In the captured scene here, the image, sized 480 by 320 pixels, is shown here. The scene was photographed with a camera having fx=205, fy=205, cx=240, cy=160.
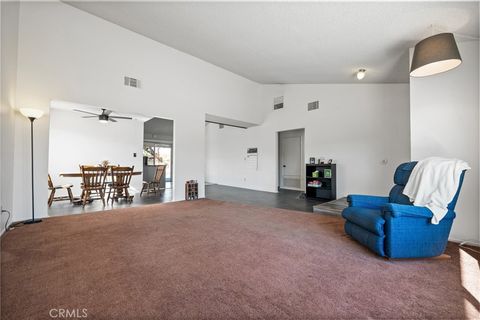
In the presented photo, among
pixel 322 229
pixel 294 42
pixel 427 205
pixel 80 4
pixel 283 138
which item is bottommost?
pixel 322 229

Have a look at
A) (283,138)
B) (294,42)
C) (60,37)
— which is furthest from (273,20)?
(283,138)

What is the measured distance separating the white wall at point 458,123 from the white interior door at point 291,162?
473cm

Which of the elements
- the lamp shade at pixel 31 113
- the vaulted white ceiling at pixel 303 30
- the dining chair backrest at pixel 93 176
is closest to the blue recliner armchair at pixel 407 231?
the vaulted white ceiling at pixel 303 30

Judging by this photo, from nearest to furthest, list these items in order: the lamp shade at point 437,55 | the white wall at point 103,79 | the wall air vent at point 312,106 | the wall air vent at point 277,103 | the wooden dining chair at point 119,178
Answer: the lamp shade at point 437,55 < the white wall at point 103,79 < the wooden dining chair at point 119,178 < the wall air vent at point 312,106 < the wall air vent at point 277,103

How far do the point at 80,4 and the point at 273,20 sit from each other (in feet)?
11.8

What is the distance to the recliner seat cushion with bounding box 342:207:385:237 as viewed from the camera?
2191 millimetres

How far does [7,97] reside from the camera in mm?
2990

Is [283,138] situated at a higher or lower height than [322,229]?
higher

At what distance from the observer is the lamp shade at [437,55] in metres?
2.47

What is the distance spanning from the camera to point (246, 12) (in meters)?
3.30

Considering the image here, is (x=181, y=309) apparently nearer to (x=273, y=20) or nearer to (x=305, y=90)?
(x=273, y=20)

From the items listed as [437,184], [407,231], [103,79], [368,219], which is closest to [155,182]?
[103,79]

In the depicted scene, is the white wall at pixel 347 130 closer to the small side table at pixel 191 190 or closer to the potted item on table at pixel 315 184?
the potted item on table at pixel 315 184

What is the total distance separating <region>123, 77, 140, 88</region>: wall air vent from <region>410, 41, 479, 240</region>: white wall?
17.7 ft
